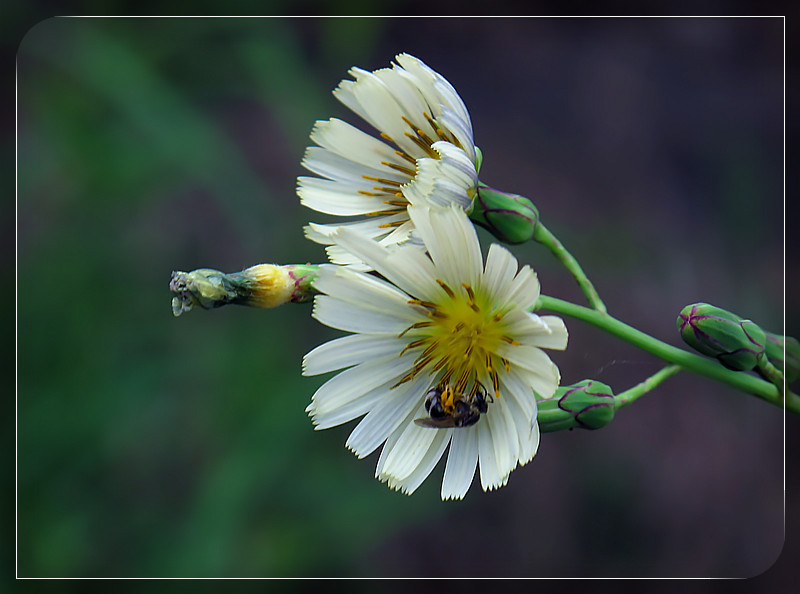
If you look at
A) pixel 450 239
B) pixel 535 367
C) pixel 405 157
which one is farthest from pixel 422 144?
pixel 535 367

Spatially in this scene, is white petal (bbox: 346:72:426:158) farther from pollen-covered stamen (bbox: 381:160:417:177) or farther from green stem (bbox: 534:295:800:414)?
green stem (bbox: 534:295:800:414)

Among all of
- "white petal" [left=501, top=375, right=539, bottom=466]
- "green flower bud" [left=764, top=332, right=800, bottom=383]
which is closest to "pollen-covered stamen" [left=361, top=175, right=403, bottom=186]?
"white petal" [left=501, top=375, right=539, bottom=466]

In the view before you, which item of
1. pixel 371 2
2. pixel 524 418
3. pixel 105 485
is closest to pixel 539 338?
pixel 524 418

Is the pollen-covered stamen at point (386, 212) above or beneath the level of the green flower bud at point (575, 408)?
above

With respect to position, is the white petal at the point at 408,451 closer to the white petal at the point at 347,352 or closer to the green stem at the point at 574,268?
the white petal at the point at 347,352

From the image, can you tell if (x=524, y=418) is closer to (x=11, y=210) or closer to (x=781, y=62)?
(x=781, y=62)

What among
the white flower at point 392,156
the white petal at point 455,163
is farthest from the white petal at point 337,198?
Answer: the white petal at point 455,163
